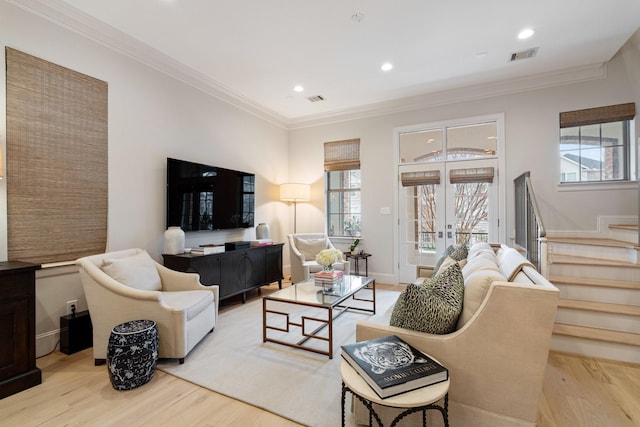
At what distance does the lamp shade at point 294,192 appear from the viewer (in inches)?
214

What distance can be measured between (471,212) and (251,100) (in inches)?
154

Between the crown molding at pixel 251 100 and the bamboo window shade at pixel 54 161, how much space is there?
1.48 ft

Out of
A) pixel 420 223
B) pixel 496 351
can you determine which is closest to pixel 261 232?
pixel 420 223

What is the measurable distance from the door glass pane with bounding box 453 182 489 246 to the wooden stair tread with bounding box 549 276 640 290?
4.87 ft

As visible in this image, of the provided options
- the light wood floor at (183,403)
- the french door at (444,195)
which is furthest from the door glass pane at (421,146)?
the light wood floor at (183,403)

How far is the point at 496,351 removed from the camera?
4.77 feet

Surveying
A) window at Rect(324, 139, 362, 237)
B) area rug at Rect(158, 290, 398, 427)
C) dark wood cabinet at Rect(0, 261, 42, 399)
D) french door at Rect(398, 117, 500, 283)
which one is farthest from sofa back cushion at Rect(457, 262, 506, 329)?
window at Rect(324, 139, 362, 237)

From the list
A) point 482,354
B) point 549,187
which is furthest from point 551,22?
point 482,354

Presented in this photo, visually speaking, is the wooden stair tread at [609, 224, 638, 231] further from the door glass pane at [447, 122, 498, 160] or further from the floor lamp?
the floor lamp

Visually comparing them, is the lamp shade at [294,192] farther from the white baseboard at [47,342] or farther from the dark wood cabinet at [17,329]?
the dark wood cabinet at [17,329]

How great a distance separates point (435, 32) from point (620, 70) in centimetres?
268

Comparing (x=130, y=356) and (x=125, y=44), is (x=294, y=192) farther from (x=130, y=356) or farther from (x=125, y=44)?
(x=130, y=356)

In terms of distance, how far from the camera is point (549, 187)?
13.5 feet

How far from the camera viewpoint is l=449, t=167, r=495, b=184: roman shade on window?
14.6 ft
